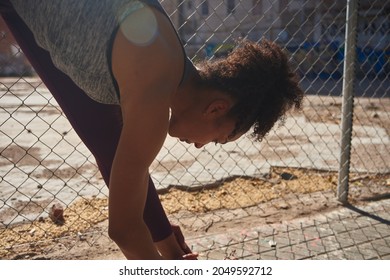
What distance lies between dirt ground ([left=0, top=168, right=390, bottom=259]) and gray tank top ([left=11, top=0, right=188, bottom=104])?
1.35 metres

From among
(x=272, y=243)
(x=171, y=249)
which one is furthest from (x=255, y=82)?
(x=272, y=243)

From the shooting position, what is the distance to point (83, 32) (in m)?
1.26

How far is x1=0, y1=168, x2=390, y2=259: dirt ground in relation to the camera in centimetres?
243

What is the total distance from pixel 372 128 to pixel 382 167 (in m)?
1.93

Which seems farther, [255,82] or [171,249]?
[171,249]

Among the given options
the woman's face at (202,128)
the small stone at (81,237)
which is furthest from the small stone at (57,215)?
the woman's face at (202,128)

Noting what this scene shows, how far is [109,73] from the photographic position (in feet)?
4.06

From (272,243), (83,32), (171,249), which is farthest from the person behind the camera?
(272,243)

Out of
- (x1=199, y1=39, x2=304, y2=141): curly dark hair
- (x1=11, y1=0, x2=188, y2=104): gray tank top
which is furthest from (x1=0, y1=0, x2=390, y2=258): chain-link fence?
(x1=199, y1=39, x2=304, y2=141): curly dark hair

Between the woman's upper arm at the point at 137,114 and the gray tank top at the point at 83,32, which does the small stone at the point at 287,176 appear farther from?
the woman's upper arm at the point at 137,114

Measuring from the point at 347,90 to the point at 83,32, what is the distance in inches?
87.7

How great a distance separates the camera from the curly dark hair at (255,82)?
54.6 inches

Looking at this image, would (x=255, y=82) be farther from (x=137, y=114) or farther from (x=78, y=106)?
(x=78, y=106)

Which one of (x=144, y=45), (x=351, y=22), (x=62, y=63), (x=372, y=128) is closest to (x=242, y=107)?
(x=144, y=45)
